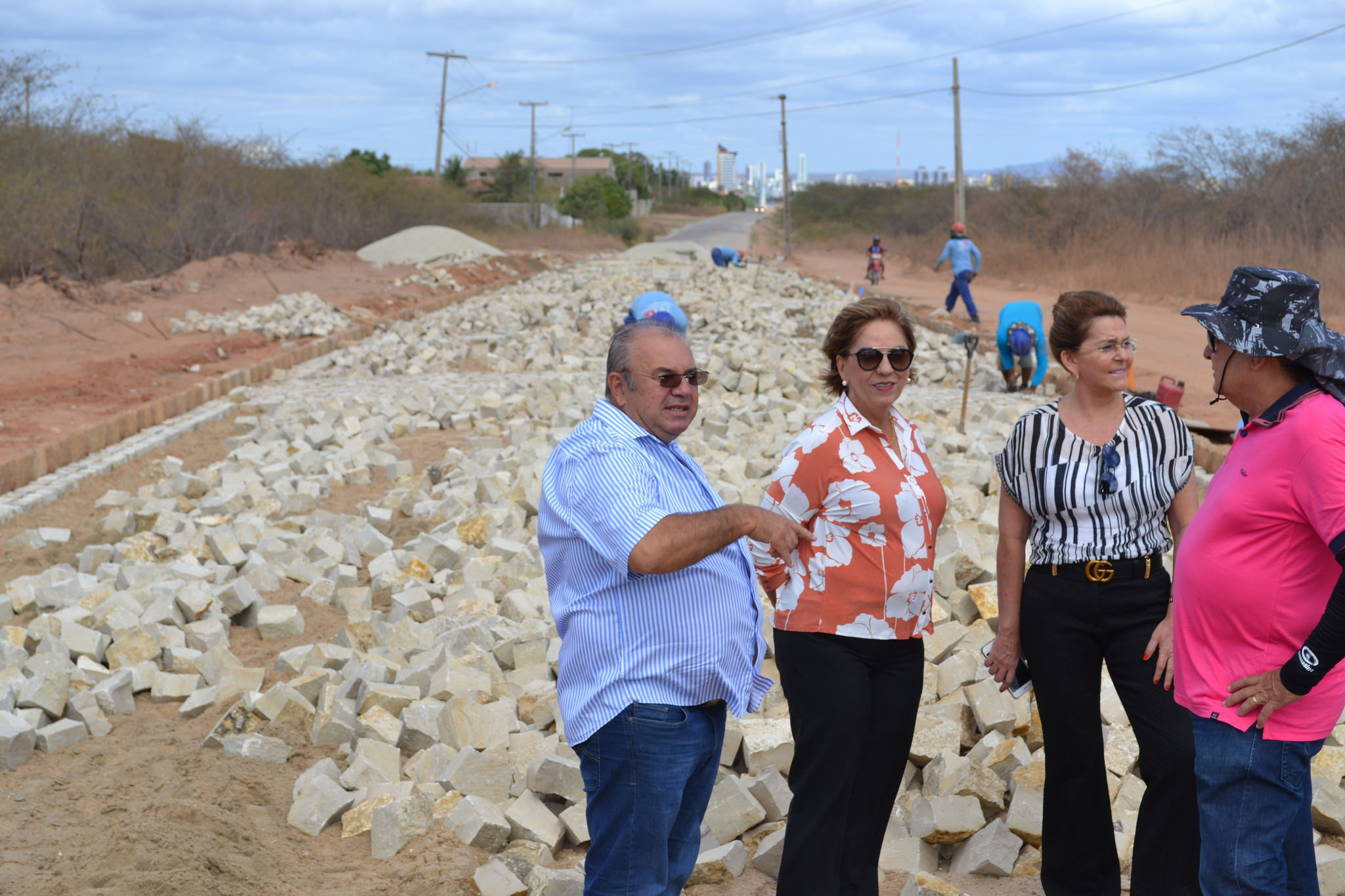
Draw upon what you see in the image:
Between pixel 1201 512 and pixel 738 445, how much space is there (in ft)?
21.0

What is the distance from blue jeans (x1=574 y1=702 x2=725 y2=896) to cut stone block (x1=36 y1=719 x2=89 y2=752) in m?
3.07

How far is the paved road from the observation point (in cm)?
5953

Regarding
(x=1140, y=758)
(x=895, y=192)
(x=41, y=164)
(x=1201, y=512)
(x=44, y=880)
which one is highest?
(x=895, y=192)

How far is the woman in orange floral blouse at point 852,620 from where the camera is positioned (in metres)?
Result: 2.93

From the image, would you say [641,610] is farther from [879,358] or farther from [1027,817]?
[1027,817]

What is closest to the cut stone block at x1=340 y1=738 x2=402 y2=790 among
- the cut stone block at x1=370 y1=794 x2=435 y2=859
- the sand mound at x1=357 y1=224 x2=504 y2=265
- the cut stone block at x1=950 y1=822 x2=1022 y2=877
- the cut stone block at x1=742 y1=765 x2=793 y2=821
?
the cut stone block at x1=370 y1=794 x2=435 y2=859

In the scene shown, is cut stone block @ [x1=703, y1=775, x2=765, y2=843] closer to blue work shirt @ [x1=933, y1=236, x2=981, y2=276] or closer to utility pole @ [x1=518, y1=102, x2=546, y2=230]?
blue work shirt @ [x1=933, y1=236, x2=981, y2=276]

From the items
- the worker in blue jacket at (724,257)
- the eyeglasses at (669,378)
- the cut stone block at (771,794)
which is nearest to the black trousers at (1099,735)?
the cut stone block at (771,794)

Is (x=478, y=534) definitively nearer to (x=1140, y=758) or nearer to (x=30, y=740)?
(x=30, y=740)

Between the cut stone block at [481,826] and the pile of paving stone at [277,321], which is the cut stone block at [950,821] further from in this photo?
the pile of paving stone at [277,321]

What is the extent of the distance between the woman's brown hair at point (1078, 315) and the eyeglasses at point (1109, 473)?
12.7 inches

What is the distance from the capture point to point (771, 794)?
3.94 metres

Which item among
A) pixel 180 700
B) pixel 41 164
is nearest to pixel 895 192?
pixel 41 164

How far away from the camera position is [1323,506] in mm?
2207
